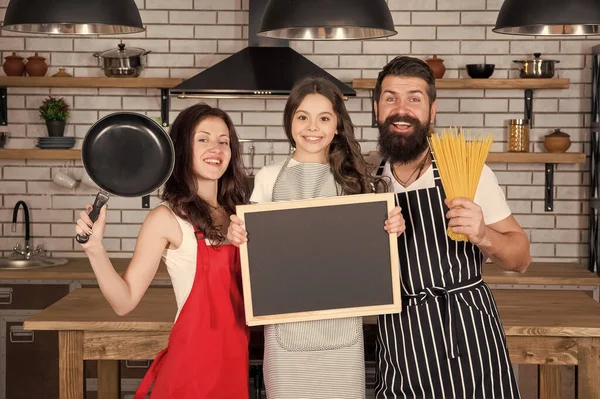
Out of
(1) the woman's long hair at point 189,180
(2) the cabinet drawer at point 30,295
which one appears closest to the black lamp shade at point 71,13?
(1) the woman's long hair at point 189,180

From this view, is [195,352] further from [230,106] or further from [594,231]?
[594,231]

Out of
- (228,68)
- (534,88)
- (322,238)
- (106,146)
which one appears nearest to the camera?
(106,146)

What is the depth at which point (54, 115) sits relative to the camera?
5660 mm

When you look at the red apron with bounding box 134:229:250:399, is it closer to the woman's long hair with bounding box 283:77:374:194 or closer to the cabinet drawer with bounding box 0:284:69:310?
the woman's long hair with bounding box 283:77:374:194

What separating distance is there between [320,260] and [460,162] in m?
0.53

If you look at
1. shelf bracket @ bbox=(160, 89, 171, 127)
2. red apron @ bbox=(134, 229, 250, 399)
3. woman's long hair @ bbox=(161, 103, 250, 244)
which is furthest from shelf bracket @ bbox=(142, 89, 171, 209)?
red apron @ bbox=(134, 229, 250, 399)

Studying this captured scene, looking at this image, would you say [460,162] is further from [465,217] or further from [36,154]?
[36,154]

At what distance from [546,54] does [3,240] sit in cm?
396

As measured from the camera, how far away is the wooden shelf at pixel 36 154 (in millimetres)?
5555

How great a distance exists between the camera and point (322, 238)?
2592mm

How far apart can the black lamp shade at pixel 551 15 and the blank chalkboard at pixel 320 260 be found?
0.99 meters

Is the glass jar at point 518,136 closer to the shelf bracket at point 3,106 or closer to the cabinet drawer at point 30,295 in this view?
the cabinet drawer at point 30,295

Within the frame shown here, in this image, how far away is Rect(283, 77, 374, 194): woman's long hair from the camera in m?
2.62

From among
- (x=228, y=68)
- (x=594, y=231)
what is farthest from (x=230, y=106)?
(x=594, y=231)
